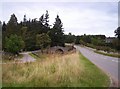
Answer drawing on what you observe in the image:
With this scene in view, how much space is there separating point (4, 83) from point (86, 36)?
5392 inches

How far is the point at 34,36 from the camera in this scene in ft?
312

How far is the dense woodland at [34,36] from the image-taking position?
7150 cm

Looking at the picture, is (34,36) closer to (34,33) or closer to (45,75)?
(34,33)

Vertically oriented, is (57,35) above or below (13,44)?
above

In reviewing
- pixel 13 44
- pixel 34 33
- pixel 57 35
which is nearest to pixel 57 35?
pixel 57 35

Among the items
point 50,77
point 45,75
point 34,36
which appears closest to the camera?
point 50,77

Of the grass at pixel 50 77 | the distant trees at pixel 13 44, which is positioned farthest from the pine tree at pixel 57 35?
the grass at pixel 50 77

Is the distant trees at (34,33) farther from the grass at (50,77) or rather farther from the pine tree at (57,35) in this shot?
the grass at (50,77)

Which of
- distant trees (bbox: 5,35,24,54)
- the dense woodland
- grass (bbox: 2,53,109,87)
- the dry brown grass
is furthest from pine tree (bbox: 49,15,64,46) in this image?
grass (bbox: 2,53,109,87)

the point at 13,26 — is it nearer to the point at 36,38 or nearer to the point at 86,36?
the point at 36,38

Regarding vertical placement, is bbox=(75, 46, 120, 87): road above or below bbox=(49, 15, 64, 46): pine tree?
below

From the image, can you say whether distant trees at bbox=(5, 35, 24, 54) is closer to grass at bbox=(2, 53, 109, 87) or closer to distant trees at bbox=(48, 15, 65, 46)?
distant trees at bbox=(48, 15, 65, 46)

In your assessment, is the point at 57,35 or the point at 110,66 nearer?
the point at 110,66

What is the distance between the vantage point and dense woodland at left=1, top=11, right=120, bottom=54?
7150 cm
